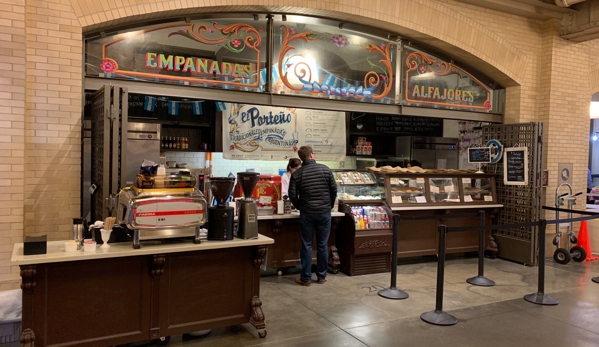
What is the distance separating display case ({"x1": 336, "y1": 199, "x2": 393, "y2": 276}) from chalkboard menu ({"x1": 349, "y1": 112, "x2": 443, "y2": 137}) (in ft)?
13.6

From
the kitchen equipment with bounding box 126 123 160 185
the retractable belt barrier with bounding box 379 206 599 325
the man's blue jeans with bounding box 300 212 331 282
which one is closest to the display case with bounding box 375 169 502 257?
the retractable belt barrier with bounding box 379 206 599 325

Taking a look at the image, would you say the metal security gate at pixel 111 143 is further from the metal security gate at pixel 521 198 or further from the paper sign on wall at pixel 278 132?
the metal security gate at pixel 521 198

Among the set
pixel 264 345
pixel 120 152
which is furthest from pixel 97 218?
pixel 264 345

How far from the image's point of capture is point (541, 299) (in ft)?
19.0

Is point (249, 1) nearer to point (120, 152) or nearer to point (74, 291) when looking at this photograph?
point (120, 152)

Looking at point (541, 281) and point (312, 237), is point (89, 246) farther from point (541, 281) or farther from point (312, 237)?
point (541, 281)

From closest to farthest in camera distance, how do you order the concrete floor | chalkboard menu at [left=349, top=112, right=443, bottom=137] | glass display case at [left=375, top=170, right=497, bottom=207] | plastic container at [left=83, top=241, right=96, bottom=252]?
plastic container at [left=83, top=241, right=96, bottom=252]
the concrete floor
glass display case at [left=375, top=170, right=497, bottom=207]
chalkboard menu at [left=349, top=112, right=443, bottom=137]

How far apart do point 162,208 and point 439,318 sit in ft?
10.5

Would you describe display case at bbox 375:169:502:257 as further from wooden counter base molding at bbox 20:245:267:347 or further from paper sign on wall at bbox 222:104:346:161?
wooden counter base molding at bbox 20:245:267:347

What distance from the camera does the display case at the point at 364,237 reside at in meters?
6.81

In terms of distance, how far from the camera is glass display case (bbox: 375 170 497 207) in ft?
24.5

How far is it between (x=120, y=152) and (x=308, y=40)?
3639 mm

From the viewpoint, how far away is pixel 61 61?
17.7 feet

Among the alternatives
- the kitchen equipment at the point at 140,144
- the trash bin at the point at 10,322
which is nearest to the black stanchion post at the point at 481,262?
the kitchen equipment at the point at 140,144
